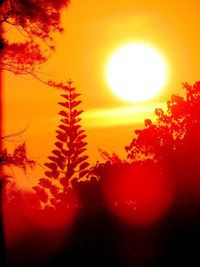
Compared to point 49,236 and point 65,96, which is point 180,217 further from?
point 65,96

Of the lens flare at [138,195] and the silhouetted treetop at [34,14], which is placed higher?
the silhouetted treetop at [34,14]

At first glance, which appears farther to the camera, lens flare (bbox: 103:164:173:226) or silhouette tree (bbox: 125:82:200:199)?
silhouette tree (bbox: 125:82:200:199)

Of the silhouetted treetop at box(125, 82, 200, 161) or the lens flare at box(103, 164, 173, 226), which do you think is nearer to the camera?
the lens flare at box(103, 164, 173, 226)

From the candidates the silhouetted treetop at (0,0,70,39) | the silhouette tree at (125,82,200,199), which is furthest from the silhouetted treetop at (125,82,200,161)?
the silhouetted treetop at (0,0,70,39)

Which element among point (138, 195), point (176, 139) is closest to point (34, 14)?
point (138, 195)

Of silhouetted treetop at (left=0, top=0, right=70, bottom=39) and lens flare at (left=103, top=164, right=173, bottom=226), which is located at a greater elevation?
silhouetted treetop at (left=0, top=0, right=70, bottom=39)

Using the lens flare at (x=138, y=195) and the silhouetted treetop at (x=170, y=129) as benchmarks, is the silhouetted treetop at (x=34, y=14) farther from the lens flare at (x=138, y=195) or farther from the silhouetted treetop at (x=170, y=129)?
the silhouetted treetop at (x=170, y=129)

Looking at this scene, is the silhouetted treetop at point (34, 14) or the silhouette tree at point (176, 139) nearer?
the silhouetted treetop at point (34, 14)

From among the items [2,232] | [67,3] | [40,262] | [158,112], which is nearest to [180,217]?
[40,262]

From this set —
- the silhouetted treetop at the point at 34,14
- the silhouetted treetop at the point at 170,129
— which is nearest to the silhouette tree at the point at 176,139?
the silhouetted treetop at the point at 170,129

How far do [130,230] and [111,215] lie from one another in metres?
2.15

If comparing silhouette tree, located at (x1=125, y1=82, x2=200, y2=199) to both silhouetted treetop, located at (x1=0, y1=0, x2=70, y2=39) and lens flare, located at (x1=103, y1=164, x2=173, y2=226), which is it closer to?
lens flare, located at (x1=103, y1=164, x2=173, y2=226)

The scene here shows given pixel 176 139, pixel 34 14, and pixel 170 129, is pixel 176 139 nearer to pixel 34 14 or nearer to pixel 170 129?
pixel 170 129

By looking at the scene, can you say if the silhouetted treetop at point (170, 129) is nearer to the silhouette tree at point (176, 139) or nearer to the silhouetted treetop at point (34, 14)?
the silhouette tree at point (176, 139)
